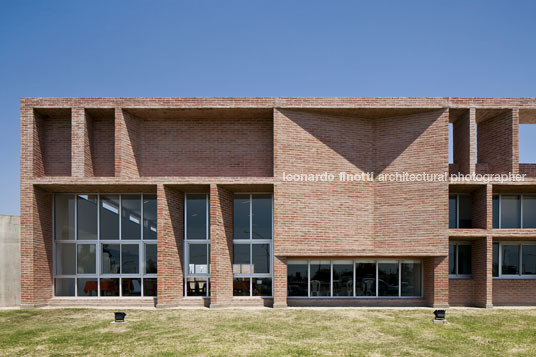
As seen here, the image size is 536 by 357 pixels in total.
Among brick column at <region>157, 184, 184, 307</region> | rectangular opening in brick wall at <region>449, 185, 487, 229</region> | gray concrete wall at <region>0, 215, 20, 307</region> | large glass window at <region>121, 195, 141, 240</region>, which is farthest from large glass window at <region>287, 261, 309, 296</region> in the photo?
gray concrete wall at <region>0, 215, 20, 307</region>

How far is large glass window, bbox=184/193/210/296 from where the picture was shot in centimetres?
1602

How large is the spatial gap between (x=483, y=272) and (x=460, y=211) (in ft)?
8.64

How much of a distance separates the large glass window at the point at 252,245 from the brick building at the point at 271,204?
6 centimetres

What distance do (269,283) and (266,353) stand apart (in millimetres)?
6745

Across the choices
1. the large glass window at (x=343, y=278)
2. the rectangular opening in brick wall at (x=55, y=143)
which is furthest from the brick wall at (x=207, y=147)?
the large glass window at (x=343, y=278)

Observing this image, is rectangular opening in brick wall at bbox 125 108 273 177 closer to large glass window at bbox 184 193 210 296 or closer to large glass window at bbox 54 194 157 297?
large glass window at bbox 184 193 210 296

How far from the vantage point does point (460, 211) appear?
16.3m

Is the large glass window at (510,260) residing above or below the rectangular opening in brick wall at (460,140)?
below

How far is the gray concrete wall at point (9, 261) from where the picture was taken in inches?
624

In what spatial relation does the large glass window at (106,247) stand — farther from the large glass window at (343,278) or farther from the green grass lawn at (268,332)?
the large glass window at (343,278)

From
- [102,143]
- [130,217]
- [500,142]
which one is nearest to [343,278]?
[500,142]

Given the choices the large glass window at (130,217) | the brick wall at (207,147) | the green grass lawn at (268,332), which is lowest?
the green grass lawn at (268,332)

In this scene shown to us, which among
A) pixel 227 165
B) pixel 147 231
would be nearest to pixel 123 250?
pixel 147 231

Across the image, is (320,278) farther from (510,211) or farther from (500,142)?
(500,142)
